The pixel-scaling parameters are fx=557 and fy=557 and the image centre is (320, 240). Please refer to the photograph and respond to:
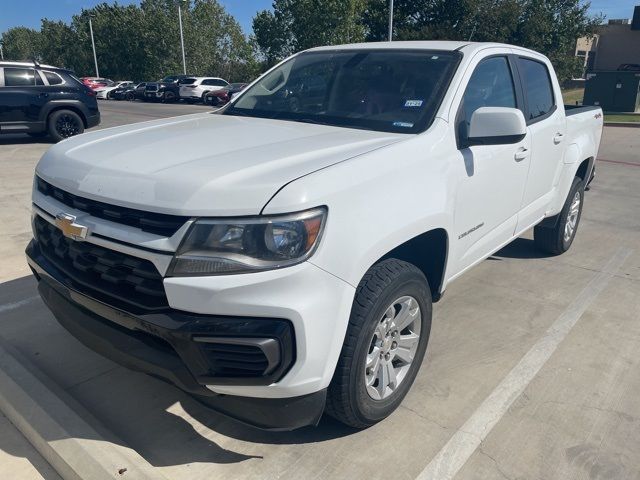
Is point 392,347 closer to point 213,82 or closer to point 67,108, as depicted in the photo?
point 67,108

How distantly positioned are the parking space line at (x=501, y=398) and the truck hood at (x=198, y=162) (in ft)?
4.75

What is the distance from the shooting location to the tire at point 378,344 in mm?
2377

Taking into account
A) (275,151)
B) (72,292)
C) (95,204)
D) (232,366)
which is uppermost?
(275,151)

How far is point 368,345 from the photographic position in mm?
2455

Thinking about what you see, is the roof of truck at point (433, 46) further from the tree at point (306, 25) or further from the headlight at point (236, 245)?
the tree at point (306, 25)

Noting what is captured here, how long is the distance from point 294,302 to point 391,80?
183 cm

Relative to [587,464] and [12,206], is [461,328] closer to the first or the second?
[587,464]

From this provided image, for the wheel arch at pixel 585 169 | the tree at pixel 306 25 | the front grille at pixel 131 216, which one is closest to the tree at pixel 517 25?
the tree at pixel 306 25

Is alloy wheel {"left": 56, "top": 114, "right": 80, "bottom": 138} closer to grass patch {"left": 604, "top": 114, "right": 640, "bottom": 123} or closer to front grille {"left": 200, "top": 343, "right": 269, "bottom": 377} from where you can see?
front grille {"left": 200, "top": 343, "right": 269, "bottom": 377}

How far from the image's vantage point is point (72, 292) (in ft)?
8.16

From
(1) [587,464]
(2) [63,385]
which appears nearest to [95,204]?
(2) [63,385]

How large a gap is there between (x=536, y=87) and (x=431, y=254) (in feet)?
6.84

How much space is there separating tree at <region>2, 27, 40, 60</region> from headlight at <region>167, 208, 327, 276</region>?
3378 inches

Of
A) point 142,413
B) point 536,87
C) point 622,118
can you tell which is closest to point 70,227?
point 142,413
